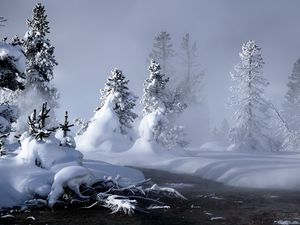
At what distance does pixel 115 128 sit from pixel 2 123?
2111 centimetres

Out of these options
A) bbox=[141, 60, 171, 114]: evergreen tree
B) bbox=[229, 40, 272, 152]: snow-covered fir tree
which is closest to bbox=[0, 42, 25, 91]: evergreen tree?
bbox=[141, 60, 171, 114]: evergreen tree

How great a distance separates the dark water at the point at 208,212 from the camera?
39.3 ft

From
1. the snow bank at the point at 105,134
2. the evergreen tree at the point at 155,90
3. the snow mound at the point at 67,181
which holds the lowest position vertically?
the snow mound at the point at 67,181

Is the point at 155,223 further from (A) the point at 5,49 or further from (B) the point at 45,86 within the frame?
(B) the point at 45,86

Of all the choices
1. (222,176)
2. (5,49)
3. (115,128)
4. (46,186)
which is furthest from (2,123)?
(115,128)

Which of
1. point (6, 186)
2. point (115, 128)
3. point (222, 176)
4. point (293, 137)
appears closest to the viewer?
point (6, 186)

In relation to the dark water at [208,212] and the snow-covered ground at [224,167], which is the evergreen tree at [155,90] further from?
the dark water at [208,212]

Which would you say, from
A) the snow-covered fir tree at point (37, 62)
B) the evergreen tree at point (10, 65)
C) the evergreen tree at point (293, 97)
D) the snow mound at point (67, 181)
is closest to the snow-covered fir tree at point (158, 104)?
the snow-covered fir tree at point (37, 62)

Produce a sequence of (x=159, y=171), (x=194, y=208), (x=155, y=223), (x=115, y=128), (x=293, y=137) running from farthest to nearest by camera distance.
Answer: (x=293, y=137) → (x=115, y=128) → (x=159, y=171) → (x=194, y=208) → (x=155, y=223)

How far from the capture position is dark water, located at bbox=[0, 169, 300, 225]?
472 inches

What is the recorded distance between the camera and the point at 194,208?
47.5ft

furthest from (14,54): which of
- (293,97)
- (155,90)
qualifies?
(293,97)

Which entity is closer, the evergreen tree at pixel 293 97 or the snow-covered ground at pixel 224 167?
the snow-covered ground at pixel 224 167

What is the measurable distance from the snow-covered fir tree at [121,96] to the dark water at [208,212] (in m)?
19.8
